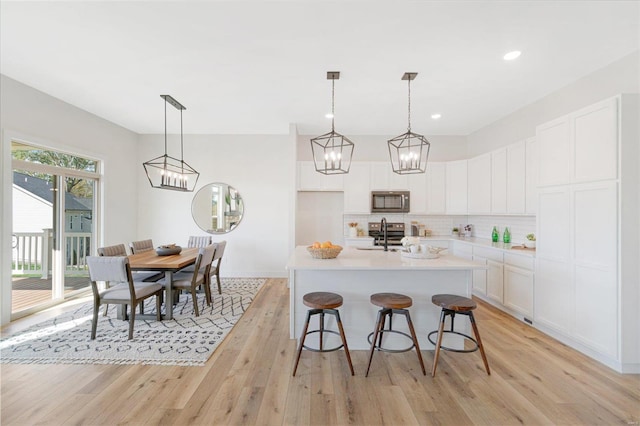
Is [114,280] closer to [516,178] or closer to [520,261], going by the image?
[520,261]

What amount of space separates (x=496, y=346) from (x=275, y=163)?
462cm

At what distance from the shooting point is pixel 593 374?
91.9 inches

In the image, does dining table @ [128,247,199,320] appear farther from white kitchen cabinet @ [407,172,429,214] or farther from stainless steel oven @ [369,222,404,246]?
white kitchen cabinet @ [407,172,429,214]

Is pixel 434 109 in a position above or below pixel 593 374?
above

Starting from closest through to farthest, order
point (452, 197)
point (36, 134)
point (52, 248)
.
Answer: point (36, 134) < point (52, 248) < point (452, 197)

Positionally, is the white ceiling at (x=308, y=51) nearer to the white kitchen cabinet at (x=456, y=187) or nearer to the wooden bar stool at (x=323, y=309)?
the white kitchen cabinet at (x=456, y=187)

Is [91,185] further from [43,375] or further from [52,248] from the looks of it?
[43,375]

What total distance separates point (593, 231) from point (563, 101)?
1909mm

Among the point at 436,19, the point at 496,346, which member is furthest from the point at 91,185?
the point at 496,346

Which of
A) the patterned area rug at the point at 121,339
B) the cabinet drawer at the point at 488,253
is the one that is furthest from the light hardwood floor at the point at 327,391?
the cabinet drawer at the point at 488,253

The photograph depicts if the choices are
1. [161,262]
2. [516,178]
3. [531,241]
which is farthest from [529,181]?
[161,262]

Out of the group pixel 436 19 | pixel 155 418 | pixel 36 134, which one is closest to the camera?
pixel 155 418

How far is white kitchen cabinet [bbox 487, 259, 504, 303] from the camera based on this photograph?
147 inches

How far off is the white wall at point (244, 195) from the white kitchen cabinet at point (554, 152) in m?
4.06
